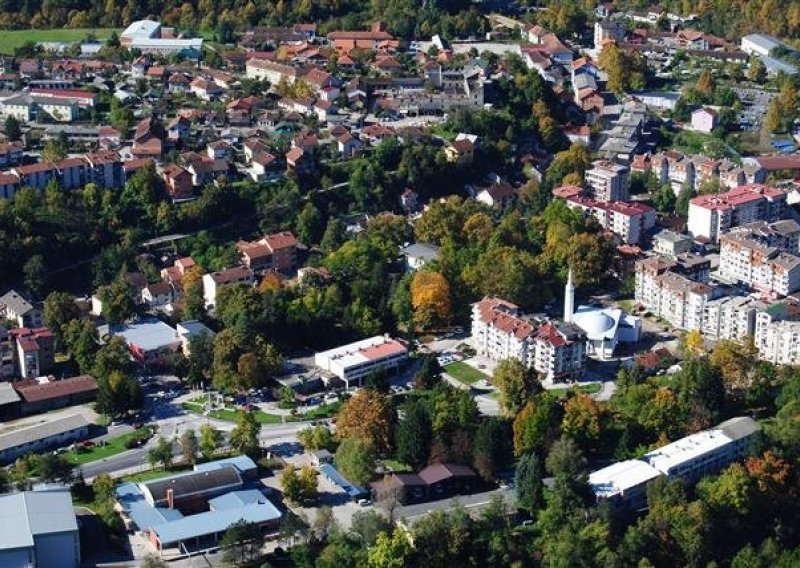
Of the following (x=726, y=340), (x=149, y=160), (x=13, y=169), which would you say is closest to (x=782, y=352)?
(x=726, y=340)

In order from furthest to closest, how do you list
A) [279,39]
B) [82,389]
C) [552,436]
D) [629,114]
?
[279,39] < [629,114] < [82,389] < [552,436]

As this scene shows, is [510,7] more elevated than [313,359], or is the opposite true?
[510,7]

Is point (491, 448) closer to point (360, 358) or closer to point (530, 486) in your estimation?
point (530, 486)

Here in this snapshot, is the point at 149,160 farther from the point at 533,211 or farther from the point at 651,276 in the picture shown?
the point at 651,276

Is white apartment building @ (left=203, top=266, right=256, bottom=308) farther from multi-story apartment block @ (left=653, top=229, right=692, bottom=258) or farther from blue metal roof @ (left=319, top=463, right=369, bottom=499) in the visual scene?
multi-story apartment block @ (left=653, top=229, right=692, bottom=258)

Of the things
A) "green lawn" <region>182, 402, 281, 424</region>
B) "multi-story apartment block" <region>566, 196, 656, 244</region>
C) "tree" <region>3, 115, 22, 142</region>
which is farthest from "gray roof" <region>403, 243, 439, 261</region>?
"tree" <region>3, 115, 22, 142</region>

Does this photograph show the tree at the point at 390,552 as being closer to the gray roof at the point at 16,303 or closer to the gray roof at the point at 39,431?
the gray roof at the point at 39,431

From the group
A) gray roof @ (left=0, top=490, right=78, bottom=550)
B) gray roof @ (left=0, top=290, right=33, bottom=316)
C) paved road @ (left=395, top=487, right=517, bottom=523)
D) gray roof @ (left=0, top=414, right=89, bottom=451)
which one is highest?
gray roof @ (left=0, top=290, right=33, bottom=316)
